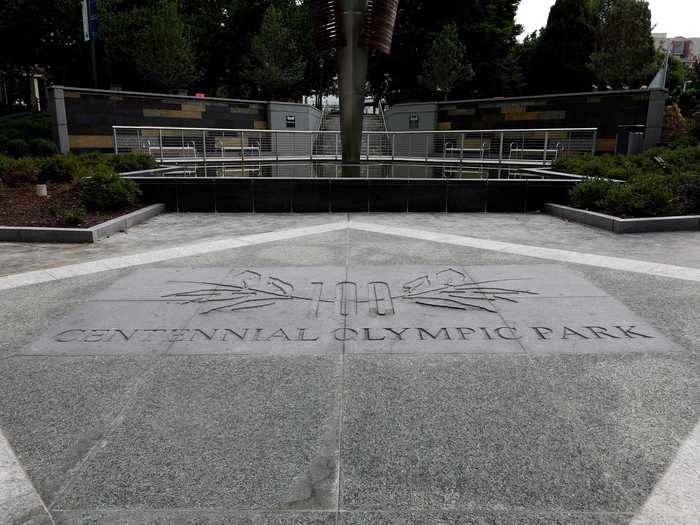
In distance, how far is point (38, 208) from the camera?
33.1 ft

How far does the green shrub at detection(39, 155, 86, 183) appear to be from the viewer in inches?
489

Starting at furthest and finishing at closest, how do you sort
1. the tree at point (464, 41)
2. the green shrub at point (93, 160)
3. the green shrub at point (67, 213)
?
the tree at point (464, 41) < the green shrub at point (93, 160) < the green shrub at point (67, 213)

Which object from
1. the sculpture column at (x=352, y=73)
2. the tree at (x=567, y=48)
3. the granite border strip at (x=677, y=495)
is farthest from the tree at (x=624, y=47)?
the granite border strip at (x=677, y=495)

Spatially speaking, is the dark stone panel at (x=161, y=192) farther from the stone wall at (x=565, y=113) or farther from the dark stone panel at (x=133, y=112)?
the stone wall at (x=565, y=113)

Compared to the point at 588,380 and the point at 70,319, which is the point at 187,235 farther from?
the point at 588,380

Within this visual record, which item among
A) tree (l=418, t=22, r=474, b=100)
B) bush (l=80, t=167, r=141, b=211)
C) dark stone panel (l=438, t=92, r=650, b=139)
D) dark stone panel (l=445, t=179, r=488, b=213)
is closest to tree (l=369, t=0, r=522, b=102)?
tree (l=418, t=22, r=474, b=100)

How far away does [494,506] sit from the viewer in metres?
2.54

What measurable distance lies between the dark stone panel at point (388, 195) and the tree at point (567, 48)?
104ft

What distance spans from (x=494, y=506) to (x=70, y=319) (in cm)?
430

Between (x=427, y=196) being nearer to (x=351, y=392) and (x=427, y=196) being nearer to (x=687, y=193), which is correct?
(x=687, y=193)

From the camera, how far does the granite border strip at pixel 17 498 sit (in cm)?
247

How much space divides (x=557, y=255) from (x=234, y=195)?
719cm

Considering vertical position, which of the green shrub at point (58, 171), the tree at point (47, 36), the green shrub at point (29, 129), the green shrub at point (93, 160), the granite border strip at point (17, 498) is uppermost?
the tree at point (47, 36)

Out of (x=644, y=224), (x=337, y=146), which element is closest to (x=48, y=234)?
(x=644, y=224)
